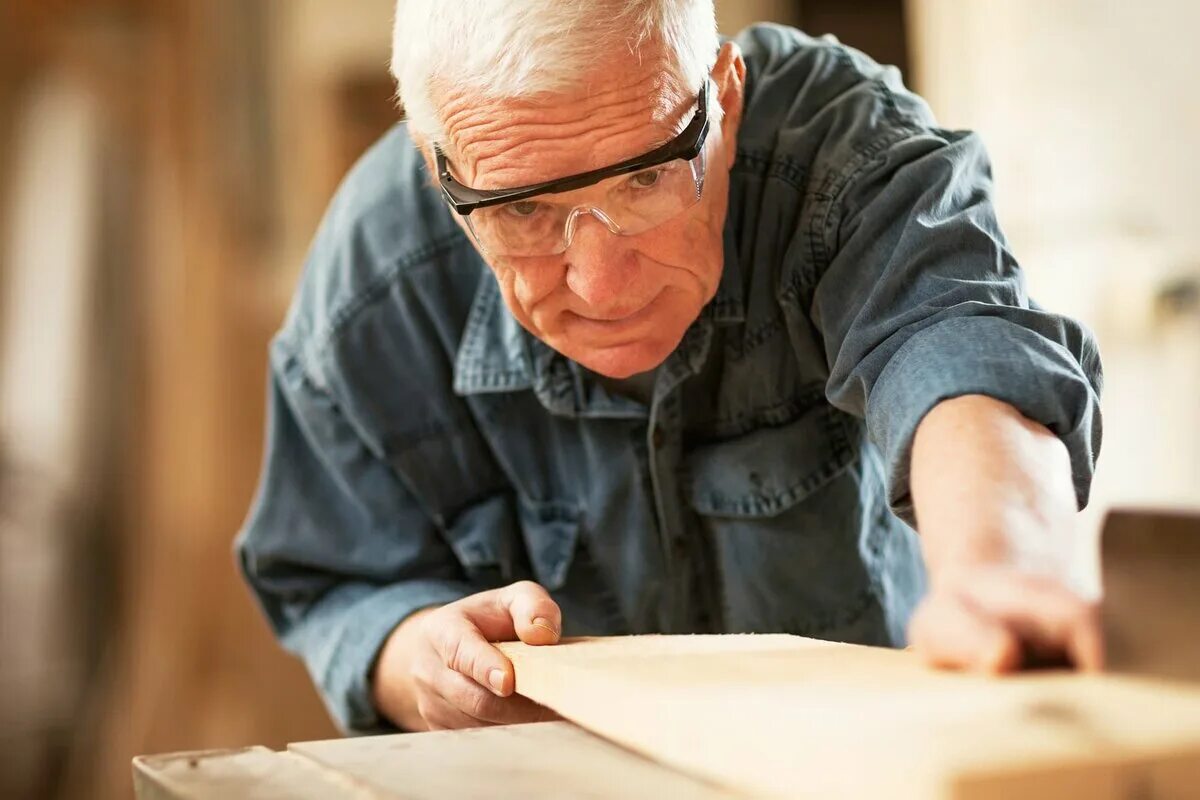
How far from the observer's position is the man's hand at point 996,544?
2.53 ft

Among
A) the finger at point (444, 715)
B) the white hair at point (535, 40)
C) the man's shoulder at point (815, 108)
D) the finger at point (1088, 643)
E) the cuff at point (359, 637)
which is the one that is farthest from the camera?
the cuff at point (359, 637)

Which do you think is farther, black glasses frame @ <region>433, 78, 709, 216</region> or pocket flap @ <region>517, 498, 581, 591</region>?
pocket flap @ <region>517, 498, 581, 591</region>

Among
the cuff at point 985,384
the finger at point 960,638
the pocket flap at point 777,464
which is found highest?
the cuff at point 985,384

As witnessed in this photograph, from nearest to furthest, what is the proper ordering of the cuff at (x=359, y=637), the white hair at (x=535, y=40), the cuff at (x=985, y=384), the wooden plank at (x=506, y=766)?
the wooden plank at (x=506, y=766), the cuff at (x=985, y=384), the white hair at (x=535, y=40), the cuff at (x=359, y=637)

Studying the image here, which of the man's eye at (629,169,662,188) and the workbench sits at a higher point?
the man's eye at (629,169,662,188)

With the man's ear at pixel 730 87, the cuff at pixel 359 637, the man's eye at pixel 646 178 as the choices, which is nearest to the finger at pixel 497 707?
the cuff at pixel 359 637

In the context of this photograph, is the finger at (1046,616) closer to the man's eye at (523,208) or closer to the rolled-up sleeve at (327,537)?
the man's eye at (523,208)

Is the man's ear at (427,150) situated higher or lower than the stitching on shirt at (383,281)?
higher

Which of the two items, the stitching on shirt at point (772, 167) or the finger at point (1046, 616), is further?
the stitching on shirt at point (772, 167)

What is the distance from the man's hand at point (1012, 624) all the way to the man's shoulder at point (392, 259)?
843 mm

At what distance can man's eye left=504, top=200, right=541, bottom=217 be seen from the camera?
1187 millimetres

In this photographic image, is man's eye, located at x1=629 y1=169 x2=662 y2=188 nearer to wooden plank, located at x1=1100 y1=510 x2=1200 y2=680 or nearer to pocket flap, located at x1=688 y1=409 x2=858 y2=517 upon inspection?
pocket flap, located at x1=688 y1=409 x2=858 y2=517

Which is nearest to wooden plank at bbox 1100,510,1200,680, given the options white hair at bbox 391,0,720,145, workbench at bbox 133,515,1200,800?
workbench at bbox 133,515,1200,800

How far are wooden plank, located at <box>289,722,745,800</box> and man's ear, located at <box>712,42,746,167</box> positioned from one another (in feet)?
1.98
